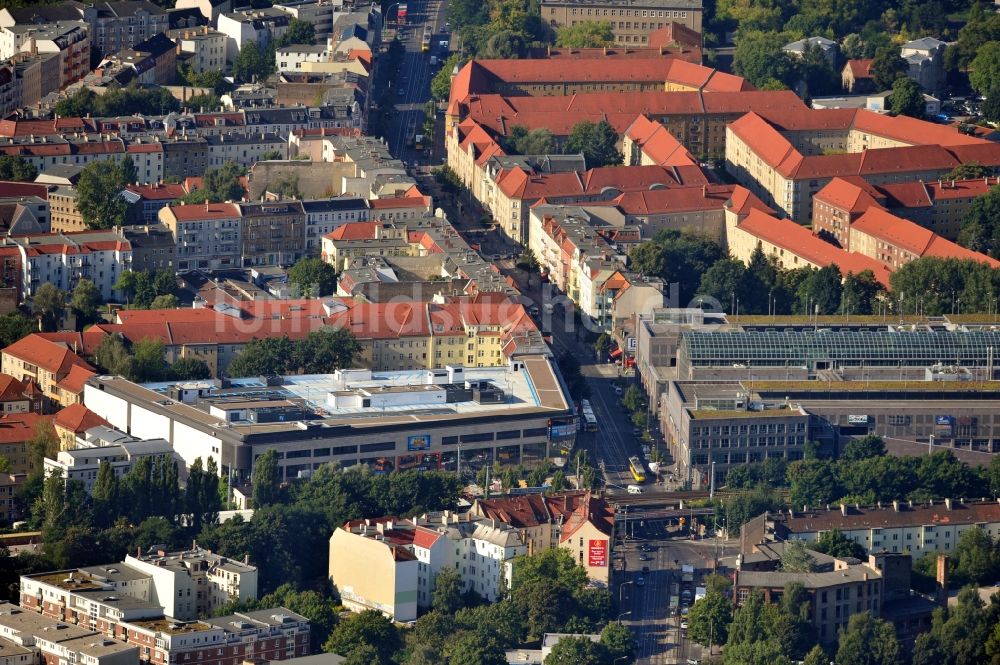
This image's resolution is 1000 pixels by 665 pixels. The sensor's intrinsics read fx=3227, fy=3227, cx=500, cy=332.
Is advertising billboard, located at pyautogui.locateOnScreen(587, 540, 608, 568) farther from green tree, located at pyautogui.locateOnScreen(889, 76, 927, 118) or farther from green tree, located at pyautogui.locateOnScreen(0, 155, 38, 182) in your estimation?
green tree, located at pyautogui.locateOnScreen(889, 76, 927, 118)

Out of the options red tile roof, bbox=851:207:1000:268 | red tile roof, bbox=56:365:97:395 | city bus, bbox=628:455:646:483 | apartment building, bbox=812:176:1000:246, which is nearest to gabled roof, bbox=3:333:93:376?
red tile roof, bbox=56:365:97:395

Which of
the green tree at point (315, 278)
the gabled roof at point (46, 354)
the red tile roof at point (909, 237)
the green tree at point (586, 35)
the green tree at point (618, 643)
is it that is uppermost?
the green tree at point (586, 35)

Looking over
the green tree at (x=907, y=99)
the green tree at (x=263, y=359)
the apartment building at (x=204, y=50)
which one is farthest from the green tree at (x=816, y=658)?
the apartment building at (x=204, y=50)

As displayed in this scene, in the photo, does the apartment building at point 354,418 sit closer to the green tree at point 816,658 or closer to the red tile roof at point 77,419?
the red tile roof at point 77,419

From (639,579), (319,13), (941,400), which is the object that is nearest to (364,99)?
(319,13)

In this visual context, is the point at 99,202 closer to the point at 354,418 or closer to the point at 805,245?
the point at 354,418

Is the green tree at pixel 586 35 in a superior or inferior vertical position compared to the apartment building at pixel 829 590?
superior

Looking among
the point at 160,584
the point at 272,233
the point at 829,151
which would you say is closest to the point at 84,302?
the point at 272,233
